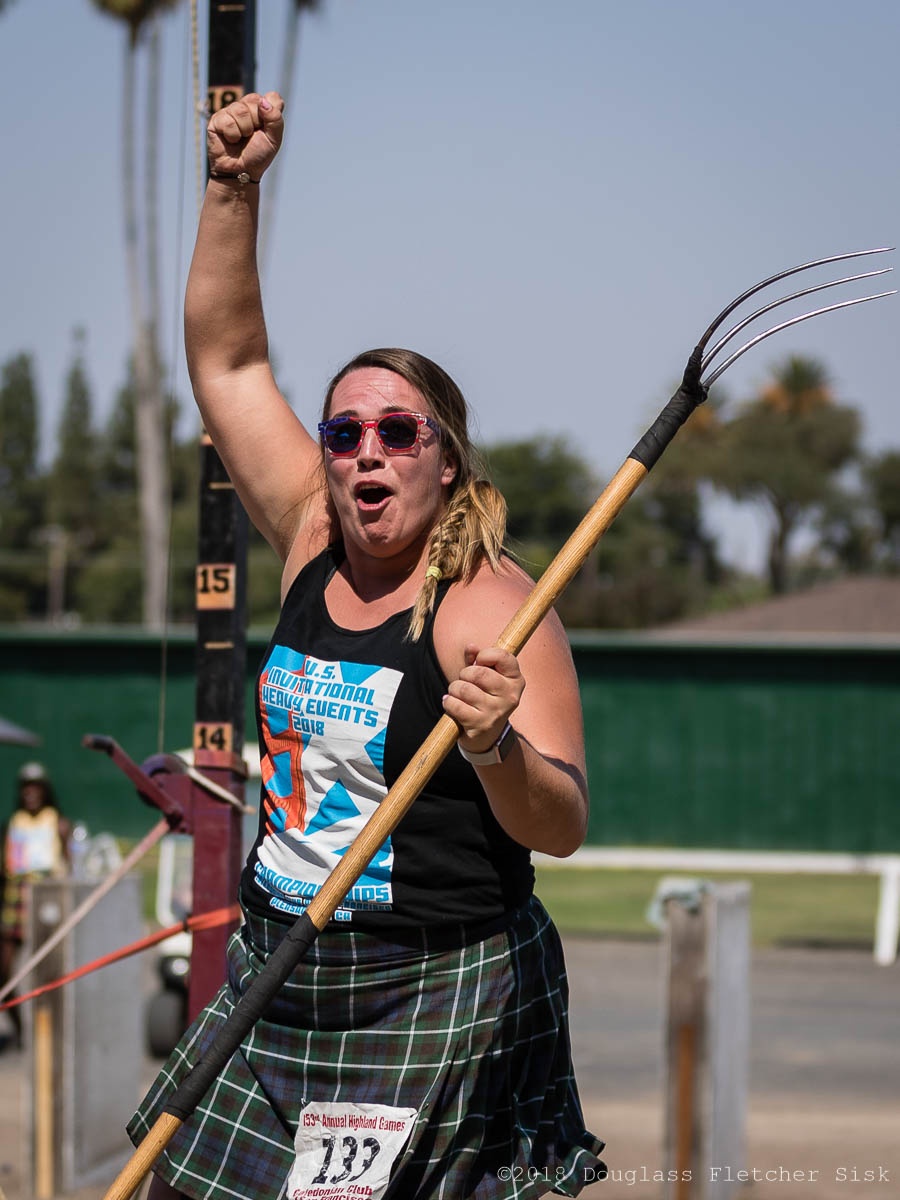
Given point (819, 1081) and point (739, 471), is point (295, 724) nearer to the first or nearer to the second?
A: point (819, 1081)

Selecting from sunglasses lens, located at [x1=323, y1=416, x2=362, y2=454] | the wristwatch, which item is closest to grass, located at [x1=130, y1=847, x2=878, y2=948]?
sunglasses lens, located at [x1=323, y1=416, x2=362, y2=454]

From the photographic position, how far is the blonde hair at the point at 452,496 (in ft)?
8.04

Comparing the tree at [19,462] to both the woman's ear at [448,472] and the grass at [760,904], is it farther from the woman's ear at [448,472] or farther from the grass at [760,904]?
the woman's ear at [448,472]

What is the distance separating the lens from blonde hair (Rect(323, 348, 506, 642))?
2.45 metres

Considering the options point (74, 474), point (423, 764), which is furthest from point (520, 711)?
point (74, 474)

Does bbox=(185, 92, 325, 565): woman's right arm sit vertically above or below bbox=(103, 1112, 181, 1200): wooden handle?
above

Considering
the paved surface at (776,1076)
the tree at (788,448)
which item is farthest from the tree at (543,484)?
the paved surface at (776,1076)

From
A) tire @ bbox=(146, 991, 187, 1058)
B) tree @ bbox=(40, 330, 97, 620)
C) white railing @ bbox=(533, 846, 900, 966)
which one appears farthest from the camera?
tree @ bbox=(40, 330, 97, 620)

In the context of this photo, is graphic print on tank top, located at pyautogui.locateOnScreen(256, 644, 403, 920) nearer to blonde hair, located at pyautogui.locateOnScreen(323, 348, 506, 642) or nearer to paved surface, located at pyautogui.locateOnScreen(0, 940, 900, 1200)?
blonde hair, located at pyautogui.locateOnScreen(323, 348, 506, 642)

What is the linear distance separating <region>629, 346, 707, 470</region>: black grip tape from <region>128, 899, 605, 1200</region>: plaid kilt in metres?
0.79

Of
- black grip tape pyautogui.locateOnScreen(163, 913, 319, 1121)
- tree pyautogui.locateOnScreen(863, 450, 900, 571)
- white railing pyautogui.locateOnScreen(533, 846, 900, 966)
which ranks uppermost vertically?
tree pyautogui.locateOnScreen(863, 450, 900, 571)

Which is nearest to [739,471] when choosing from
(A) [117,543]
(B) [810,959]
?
(A) [117,543]

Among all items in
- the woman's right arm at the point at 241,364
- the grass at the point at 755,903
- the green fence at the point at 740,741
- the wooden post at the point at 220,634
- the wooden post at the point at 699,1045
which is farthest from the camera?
the green fence at the point at 740,741

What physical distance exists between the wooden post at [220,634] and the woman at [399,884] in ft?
2.67
